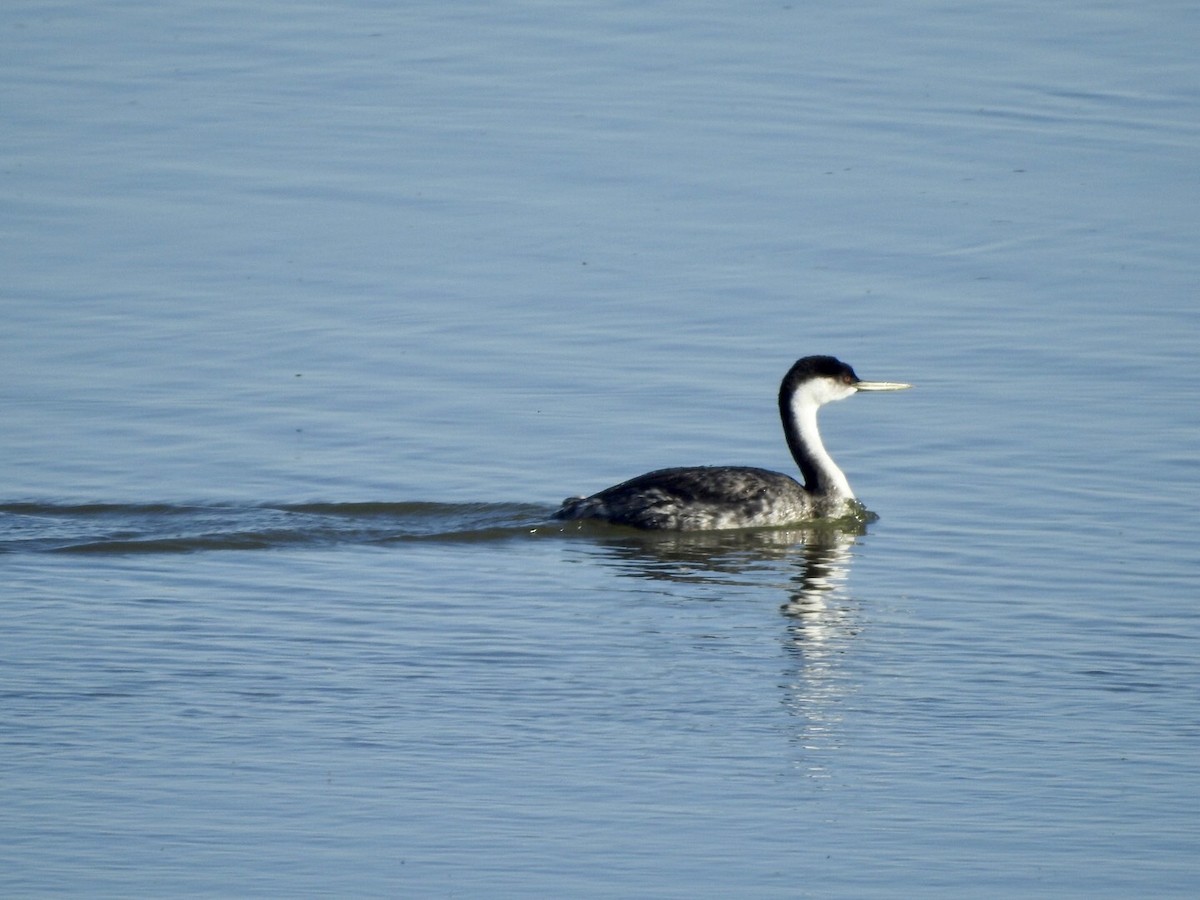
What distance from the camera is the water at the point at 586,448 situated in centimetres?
923

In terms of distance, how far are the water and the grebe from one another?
23 centimetres

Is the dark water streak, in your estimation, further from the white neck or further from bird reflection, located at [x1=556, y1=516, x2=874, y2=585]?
the white neck

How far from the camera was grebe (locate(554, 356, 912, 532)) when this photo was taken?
47.9 ft

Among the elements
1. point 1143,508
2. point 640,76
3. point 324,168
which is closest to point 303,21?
point 640,76

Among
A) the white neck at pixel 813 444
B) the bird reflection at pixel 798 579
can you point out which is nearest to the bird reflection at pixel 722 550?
the bird reflection at pixel 798 579

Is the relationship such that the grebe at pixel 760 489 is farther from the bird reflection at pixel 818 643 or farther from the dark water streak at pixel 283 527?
the bird reflection at pixel 818 643

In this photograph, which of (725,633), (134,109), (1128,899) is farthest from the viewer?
(134,109)

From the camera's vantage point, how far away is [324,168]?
899 inches

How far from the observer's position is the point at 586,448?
16.0 metres

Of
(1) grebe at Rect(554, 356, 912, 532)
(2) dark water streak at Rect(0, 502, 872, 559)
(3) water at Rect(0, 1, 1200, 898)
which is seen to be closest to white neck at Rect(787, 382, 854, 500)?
(1) grebe at Rect(554, 356, 912, 532)

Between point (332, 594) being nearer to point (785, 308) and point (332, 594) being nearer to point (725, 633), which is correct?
point (725, 633)

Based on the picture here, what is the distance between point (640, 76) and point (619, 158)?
4.04 metres

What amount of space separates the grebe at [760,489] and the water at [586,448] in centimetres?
23

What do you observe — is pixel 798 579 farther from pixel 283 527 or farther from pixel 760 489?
pixel 283 527
